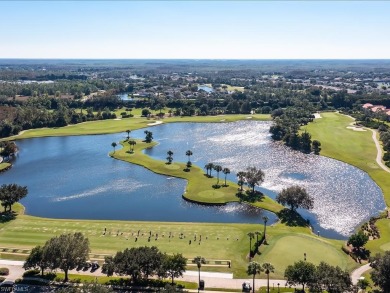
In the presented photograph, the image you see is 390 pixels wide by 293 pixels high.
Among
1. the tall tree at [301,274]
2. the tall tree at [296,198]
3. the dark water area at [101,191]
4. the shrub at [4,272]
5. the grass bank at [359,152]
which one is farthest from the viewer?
the dark water area at [101,191]

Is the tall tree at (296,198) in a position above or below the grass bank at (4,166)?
above

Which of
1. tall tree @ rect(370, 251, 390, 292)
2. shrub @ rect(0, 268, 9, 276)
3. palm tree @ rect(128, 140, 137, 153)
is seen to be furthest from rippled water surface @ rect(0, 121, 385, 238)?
shrub @ rect(0, 268, 9, 276)

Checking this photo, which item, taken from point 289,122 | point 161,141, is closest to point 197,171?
point 161,141

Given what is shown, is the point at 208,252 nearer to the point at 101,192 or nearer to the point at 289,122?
the point at 101,192

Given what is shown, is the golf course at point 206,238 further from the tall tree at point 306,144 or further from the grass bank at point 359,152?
the tall tree at point 306,144

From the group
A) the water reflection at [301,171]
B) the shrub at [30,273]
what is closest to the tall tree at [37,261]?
the shrub at [30,273]

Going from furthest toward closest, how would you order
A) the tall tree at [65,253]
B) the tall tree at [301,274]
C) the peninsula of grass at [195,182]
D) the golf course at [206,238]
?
1. the peninsula of grass at [195,182]
2. the golf course at [206,238]
3. the tall tree at [65,253]
4. the tall tree at [301,274]

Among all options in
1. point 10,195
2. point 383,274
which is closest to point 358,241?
point 383,274

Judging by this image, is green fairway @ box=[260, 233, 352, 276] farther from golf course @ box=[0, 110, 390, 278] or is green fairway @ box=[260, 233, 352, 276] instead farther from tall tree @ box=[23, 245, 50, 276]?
tall tree @ box=[23, 245, 50, 276]
